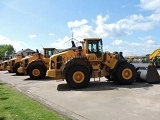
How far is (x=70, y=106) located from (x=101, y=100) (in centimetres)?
146

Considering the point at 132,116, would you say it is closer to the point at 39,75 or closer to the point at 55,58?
the point at 55,58

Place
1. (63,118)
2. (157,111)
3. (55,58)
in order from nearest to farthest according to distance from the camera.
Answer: (63,118) < (157,111) < (55,58)

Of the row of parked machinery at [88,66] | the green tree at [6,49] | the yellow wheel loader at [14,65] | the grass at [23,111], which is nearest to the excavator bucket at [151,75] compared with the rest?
the row of parked machinery at [88,66]

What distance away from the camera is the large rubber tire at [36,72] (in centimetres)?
2197

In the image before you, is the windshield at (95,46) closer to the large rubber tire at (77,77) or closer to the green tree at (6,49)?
the large rubber tire at (77,77)

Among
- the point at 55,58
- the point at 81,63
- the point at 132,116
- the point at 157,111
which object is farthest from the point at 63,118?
the point at 55,58

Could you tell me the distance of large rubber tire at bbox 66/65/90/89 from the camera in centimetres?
1507

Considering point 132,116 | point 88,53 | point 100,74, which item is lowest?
point 132,116

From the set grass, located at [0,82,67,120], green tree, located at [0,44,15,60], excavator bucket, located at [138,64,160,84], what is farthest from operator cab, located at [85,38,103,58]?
green tree, located at [0,44,15,60]

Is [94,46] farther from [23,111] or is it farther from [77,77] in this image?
[23,111]

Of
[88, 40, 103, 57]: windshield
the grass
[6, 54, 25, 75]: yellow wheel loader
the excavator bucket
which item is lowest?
the grass

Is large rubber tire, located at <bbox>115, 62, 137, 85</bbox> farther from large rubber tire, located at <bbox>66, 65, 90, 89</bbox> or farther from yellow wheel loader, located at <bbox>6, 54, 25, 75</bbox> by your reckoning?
yellow wheel loader, located at <bbox>6, 54, 25, 75</bbox>

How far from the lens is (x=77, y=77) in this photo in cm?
1518

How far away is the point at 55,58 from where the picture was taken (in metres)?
16.4
